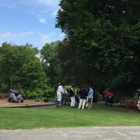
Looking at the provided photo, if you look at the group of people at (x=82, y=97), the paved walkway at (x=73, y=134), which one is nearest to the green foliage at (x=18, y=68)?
the group of people at (x=82, y=97)

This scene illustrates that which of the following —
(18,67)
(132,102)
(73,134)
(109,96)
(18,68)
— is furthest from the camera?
(18,67)

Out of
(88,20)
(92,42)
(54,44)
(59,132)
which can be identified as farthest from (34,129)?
(54,44)

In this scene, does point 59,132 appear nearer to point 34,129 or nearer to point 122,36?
point 34,129

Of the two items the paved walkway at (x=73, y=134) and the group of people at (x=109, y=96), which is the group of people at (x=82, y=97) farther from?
the paved walkway at (x=73, y=134)

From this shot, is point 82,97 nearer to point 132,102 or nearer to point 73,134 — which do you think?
point 132,102

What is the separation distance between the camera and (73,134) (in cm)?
962

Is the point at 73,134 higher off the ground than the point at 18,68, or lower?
lower

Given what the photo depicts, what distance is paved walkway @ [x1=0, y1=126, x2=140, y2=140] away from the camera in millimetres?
8961

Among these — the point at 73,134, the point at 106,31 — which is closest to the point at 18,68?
the point at 106,31

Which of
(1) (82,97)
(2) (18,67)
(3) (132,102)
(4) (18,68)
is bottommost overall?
(3) (132,102)

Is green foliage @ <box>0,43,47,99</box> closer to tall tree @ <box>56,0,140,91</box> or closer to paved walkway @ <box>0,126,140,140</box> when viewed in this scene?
tall tree @ <box>56,0,140,91</box>

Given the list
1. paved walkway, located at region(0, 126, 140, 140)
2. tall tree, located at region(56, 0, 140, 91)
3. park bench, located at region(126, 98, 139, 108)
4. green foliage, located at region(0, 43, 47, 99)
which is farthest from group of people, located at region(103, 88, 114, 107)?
green foliage, located at region(0, 43, 47, 99)

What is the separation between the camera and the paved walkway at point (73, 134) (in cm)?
896

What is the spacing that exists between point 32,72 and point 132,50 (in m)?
35.7
